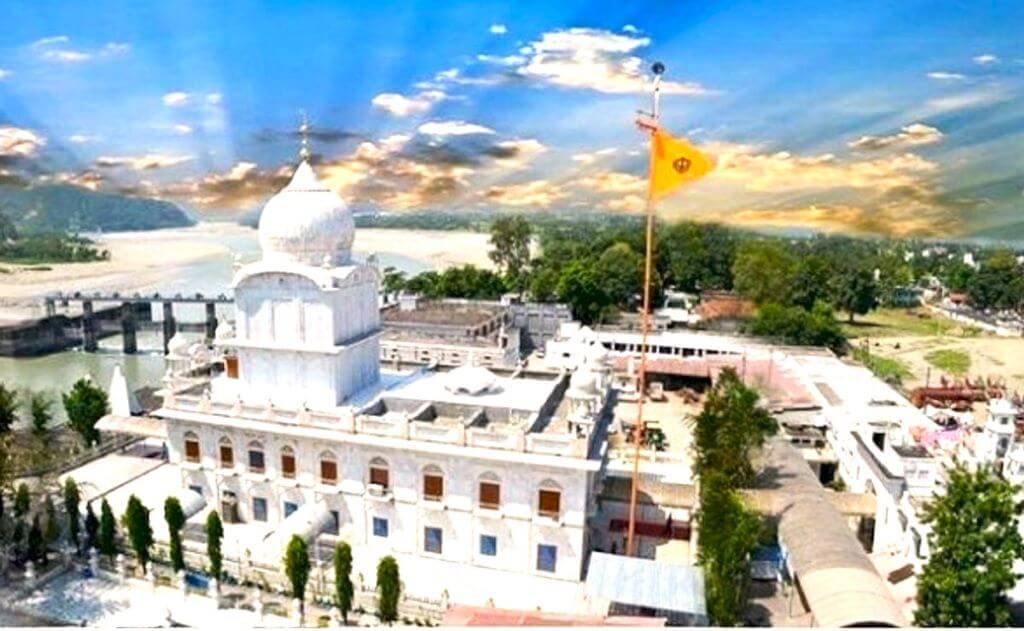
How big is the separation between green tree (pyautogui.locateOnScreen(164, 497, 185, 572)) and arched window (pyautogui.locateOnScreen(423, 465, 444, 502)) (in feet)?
10.8

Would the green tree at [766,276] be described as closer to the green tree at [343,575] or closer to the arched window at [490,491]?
the arched window at [490,491]

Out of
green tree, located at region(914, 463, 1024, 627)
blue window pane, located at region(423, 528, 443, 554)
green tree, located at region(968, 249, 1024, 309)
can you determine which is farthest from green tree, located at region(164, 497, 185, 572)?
green tree, located at region(968, 249, 1024, 309)

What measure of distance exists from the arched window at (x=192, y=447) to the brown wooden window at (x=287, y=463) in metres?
1.56

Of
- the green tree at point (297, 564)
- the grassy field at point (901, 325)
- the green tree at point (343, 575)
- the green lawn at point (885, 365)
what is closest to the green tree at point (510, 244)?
the grassy field at point (901, 325)

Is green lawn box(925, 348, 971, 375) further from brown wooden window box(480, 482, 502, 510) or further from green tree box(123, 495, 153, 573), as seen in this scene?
green tree box(123, 495, 153, 573)

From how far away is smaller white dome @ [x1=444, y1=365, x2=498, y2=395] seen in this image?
11.1m

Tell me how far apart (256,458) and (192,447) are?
118cm

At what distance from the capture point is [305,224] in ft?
34.5

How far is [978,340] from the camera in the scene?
29.0 meters

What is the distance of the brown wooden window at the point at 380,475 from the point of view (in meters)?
10.2

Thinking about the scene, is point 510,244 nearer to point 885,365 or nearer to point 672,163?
point 885,365

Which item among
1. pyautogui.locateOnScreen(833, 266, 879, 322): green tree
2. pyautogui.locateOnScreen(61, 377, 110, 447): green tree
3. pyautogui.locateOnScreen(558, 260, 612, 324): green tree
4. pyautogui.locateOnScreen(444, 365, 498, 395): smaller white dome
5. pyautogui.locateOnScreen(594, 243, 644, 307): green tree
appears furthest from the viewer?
pyautogui.locateOnScreen(833, 266, 879, 322): green tree

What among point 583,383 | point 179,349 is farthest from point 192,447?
point 583,383

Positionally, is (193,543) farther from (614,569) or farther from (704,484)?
(704,484)
